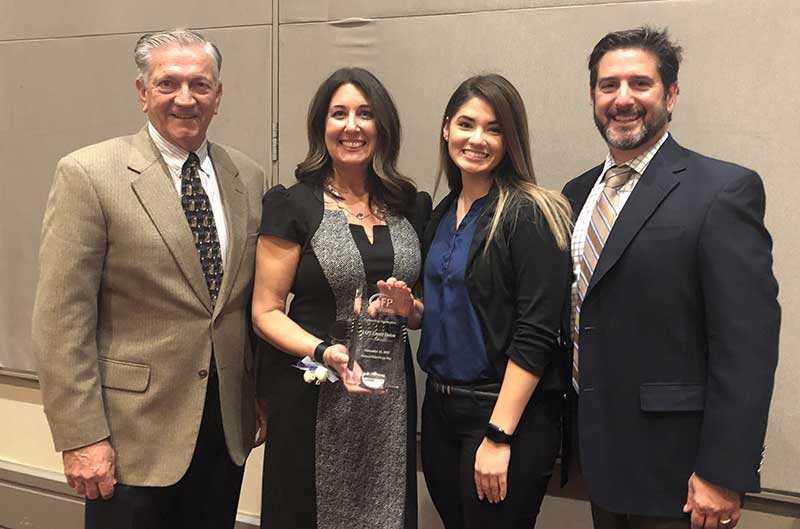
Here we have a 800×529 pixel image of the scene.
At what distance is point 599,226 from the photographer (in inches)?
72.2

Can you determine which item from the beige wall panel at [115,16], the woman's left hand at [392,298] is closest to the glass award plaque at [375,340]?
the woman's left hand at [392,298]

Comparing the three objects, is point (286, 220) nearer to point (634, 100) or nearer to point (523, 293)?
point (523, 293)

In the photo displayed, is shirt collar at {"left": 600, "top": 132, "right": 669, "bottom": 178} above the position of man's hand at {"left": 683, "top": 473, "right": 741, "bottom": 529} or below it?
above

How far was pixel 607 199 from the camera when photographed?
1857mm

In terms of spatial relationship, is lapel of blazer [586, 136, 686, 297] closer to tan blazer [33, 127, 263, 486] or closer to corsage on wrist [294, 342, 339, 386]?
corsage on wrist [294, 342, 339, 386]

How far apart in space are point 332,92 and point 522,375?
3.12 ft

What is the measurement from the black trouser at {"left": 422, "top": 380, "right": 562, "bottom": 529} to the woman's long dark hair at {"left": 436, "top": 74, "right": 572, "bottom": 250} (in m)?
0.44

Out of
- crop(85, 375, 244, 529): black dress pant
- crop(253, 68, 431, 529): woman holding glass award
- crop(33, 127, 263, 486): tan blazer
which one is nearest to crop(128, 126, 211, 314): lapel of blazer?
crop(33, 127, 263, 486): tan blazer

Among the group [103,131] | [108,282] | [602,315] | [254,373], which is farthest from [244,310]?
[103,131]

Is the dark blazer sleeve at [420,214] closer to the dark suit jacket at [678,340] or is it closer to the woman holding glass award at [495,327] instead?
the woman holding glass award at [495,327]

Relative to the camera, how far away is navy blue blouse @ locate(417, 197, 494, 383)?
189cm

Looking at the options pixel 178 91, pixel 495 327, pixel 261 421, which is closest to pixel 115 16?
pixel 178 91

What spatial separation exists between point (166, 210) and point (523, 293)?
37.5 inches

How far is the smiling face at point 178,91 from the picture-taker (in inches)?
76.0
